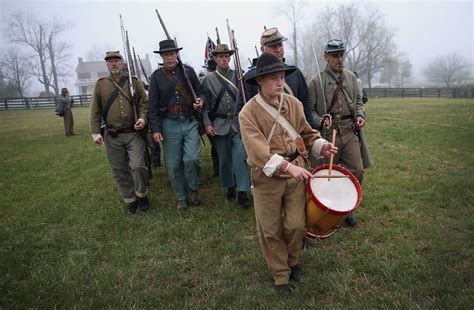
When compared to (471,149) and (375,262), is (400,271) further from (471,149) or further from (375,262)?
(471,149)

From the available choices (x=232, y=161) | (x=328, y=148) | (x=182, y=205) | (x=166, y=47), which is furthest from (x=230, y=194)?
(x=328, y=148)

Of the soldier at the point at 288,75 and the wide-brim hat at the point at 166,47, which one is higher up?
the wide-brim hat at the point at 166,47

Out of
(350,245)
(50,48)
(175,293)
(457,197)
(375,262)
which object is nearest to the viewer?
(175,293)

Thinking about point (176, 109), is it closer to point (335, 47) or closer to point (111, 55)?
point (111, 55)

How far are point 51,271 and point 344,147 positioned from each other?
12.0ft

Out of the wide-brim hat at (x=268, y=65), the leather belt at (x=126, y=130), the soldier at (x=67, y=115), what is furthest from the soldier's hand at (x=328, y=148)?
the soldier at (x=67, y=115)

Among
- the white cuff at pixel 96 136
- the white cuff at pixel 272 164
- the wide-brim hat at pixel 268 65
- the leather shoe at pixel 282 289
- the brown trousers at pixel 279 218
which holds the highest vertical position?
the wide-brim hat at pixel 268 65

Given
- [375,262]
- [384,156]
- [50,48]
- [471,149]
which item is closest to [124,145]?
[375,262]

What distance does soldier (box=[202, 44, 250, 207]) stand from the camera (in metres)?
5.92

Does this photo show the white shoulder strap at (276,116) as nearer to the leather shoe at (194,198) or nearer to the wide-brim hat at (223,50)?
the wide-brim hat at (223,50)

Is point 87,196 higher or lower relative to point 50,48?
lower

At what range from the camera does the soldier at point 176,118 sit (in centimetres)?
571

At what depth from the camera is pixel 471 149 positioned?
8.86 m

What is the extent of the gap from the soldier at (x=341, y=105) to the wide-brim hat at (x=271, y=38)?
2.17 feet
